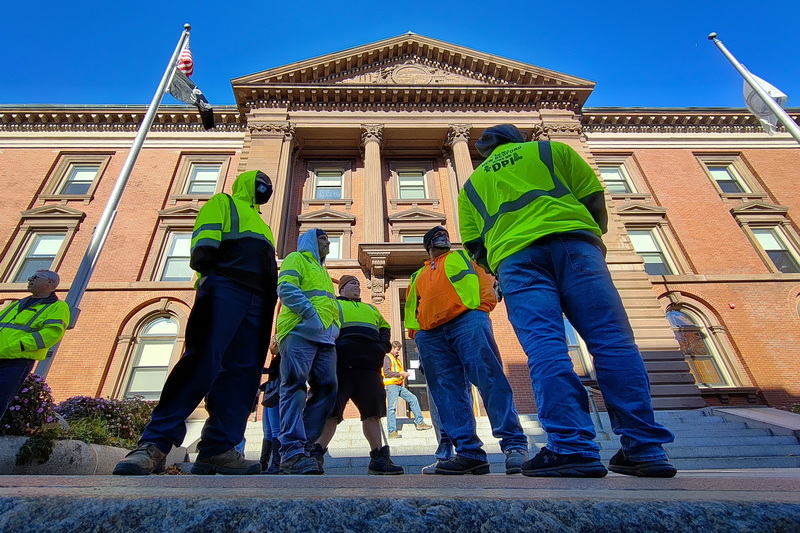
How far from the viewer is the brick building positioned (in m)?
14.0

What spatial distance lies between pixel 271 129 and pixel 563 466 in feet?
59.8

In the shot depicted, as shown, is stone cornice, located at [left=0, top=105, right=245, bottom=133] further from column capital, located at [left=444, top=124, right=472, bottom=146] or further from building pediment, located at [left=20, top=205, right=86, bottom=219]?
column capital, located at [left=444, top=124, right=472, bottom=146]

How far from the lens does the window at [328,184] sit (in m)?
18.3

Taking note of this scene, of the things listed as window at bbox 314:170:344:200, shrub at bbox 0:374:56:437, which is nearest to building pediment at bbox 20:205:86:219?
window at bbox 314:170:344:200

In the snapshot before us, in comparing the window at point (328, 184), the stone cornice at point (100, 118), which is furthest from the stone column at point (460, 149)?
the stone cornice at point (100, 118)

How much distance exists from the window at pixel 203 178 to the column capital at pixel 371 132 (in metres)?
6.67

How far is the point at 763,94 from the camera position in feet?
44.2

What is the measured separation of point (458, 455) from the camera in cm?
299

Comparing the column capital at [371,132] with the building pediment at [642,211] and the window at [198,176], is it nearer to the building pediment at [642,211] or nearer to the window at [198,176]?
the window at [198,176]

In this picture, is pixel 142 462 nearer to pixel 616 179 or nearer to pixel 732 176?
pixel 616 179

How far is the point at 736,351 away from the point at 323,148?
18.1 meters

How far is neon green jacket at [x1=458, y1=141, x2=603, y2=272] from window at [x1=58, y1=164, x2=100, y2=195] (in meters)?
19.9

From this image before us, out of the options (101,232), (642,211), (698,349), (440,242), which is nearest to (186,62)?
(101,232)

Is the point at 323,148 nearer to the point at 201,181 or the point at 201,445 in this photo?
the point at 201,181
